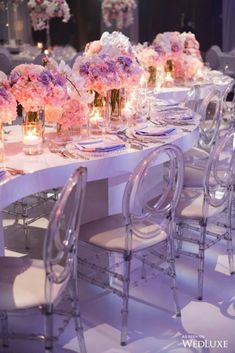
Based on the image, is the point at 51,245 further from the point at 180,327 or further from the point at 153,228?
the point at 180,327

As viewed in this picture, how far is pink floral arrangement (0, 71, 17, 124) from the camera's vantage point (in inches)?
97.8

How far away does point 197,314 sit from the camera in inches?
112

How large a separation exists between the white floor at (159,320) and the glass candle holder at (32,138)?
2.82ft

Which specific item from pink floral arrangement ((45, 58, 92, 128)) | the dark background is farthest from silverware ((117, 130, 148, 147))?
the dark background

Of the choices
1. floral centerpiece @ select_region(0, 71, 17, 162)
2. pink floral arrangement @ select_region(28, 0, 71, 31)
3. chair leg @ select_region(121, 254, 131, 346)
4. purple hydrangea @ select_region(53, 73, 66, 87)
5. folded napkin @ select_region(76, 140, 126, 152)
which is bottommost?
chair leg @ select_region(121, 254, 131, 346)

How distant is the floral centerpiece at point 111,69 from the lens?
10.0 ft

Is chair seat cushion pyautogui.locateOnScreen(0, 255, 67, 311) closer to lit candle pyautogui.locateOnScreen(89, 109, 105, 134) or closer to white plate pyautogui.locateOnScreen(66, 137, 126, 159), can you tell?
white plate pyautogui.locateOnScreen(66, 137, 126, 159)

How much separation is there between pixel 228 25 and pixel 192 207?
8747 mm

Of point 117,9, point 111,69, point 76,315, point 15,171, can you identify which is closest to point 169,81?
point 111,69

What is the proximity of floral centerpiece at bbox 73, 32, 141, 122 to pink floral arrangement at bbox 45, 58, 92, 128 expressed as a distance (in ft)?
0.42

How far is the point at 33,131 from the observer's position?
2.73 metres

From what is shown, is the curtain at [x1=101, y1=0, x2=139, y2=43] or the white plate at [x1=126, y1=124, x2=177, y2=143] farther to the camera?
the curtain at [x1=101, y1=0, x2=139, y2=43]

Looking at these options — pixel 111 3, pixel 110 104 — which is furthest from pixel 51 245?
pixel 111 3

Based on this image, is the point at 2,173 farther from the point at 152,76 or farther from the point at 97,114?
the point at 152,76
